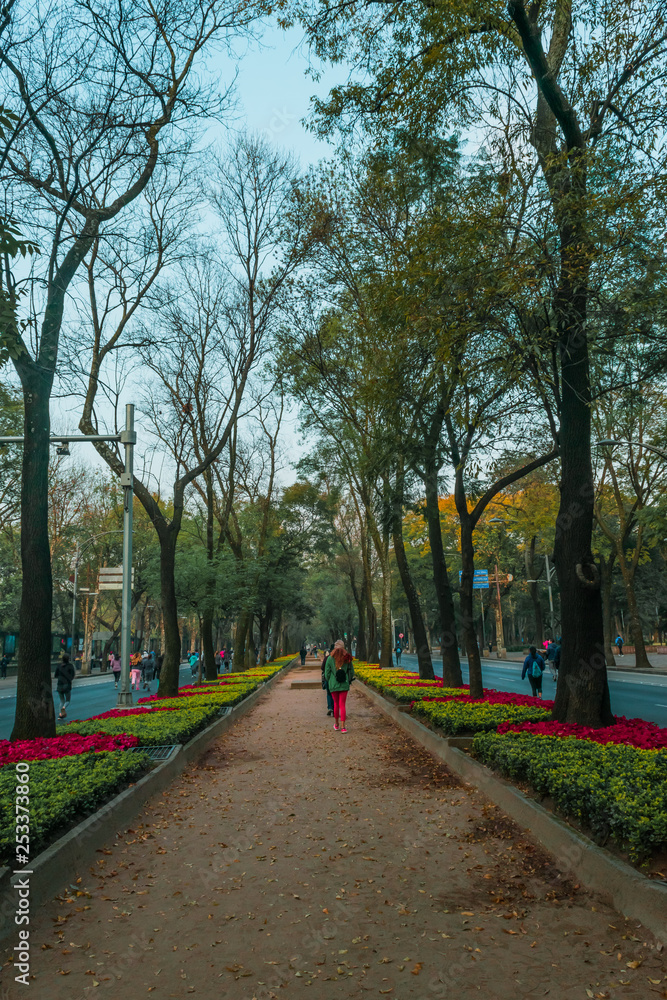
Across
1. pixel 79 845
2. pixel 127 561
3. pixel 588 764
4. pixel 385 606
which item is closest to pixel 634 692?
pixel 385 606

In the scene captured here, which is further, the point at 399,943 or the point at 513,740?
the point at 513,740

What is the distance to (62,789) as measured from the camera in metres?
6.25

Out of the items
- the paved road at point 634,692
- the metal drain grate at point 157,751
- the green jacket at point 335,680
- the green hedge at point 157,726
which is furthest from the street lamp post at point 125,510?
the paved road at point 634,692

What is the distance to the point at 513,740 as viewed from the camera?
827 cm

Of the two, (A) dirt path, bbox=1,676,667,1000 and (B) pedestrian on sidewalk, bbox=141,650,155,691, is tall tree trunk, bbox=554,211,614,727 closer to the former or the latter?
(A) dirt path, bbox=1,676,667,1000

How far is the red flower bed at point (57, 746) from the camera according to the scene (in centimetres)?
847

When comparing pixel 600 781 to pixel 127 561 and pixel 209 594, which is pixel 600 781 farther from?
pixel 209 594

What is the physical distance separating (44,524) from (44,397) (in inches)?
76.5

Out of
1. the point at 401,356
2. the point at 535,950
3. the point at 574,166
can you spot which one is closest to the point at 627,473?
the point at 401,356

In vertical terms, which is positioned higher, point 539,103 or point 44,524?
point 539,103

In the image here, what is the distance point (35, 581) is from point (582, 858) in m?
8.46

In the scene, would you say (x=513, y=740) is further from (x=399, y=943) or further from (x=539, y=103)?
(x=539, y=103)

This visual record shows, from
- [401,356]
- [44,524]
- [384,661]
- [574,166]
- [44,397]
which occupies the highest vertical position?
[574,166]

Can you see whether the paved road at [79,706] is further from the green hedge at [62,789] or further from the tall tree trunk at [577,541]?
the tall tree trunk at [577,541]
